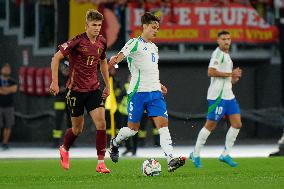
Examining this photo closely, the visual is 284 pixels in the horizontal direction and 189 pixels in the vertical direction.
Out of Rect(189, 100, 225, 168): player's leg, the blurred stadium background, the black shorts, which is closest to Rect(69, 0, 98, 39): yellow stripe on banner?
the blurred stadium background

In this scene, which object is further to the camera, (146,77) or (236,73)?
(236,73)

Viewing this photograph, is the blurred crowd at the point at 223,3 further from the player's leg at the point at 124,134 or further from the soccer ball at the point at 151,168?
the soccer ball at the point at 151,168

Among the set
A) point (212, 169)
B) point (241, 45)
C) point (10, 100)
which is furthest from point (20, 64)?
point (212, 169)

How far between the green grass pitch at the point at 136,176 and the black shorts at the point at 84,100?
963mm

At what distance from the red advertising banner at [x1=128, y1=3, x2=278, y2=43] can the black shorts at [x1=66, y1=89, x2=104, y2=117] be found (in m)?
12.7

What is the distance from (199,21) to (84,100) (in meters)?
13.3

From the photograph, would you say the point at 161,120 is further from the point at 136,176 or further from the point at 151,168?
the point at 136,176

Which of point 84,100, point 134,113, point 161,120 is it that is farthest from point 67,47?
point 161,120

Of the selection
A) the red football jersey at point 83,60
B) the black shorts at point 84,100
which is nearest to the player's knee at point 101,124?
the black shorts at point 84,100

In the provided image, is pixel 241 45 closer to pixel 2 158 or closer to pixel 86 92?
pixel 2 158

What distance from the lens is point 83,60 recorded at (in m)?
16.1

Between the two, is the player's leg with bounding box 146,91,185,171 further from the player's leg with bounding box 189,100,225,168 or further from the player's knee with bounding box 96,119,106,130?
the player's leg with bounding box 189,100,225,168

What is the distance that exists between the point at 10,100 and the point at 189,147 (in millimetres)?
4443

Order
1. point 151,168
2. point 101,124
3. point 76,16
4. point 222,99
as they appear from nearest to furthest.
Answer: point 151,168 → point 101,124 → point 222,99 → point 76,16
